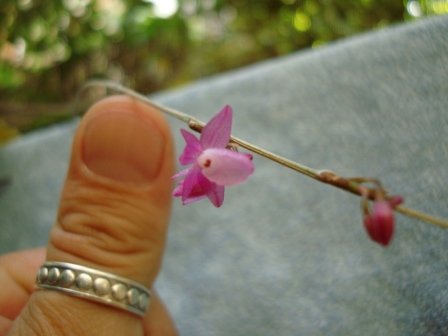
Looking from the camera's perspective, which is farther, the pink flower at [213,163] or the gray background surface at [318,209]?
the gray background surface at [318,209]

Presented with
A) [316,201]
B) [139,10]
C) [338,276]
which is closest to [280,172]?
[316,201]

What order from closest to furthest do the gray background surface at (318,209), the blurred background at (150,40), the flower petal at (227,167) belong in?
the flower petal at (227,167) < the gray background surface at (318,209) < the blurred background at (150,40)

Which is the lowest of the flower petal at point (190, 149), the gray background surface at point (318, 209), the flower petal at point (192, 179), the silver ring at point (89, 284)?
the silver ring at point (89, 284)

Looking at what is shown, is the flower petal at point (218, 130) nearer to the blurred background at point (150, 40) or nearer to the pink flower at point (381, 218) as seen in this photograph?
the pink flower at point (381, 218)

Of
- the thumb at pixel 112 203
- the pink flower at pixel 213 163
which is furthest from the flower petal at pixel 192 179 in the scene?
the thumb at pixel 112 203

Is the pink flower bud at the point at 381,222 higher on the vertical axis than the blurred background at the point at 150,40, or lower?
lower

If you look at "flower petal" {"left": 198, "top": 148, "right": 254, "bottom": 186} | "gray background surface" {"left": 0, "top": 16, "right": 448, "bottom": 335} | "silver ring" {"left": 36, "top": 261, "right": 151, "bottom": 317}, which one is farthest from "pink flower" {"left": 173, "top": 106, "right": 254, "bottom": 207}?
"gray background surface" {"left": 0, "top": 16, "right": 448, "bottom": 335}

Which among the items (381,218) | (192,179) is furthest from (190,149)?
(381,218)

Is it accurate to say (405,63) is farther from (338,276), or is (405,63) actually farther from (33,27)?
(33,27)
